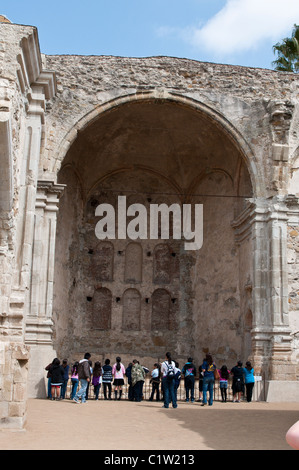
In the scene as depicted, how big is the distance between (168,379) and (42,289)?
4621mm

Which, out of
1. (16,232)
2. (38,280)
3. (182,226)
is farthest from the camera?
(182,226)

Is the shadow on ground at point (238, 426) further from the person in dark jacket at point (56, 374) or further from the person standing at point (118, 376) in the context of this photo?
the person in dark jacket at point (56, 374)

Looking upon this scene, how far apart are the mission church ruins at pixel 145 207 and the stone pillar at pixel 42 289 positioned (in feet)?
0.11

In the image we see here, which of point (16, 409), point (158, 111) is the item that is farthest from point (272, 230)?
point (16, 409)

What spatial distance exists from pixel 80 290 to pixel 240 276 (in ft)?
19.4

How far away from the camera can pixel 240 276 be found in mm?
17797

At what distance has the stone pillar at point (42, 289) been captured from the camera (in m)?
13.7

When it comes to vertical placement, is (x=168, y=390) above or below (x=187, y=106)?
below

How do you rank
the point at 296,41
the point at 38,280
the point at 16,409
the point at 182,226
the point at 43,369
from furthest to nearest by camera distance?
the point at 296,41, the point at 182,226, the point at 38,280, the point at 43,369, the point at 16,409

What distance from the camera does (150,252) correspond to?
21.2m

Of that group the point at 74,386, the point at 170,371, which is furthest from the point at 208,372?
the point at 74,386

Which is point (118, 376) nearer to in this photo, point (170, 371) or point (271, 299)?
point (170, 371)

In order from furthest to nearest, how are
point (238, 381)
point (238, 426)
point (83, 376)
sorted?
point (238, 381), point (83, 376), point (238, 426)
